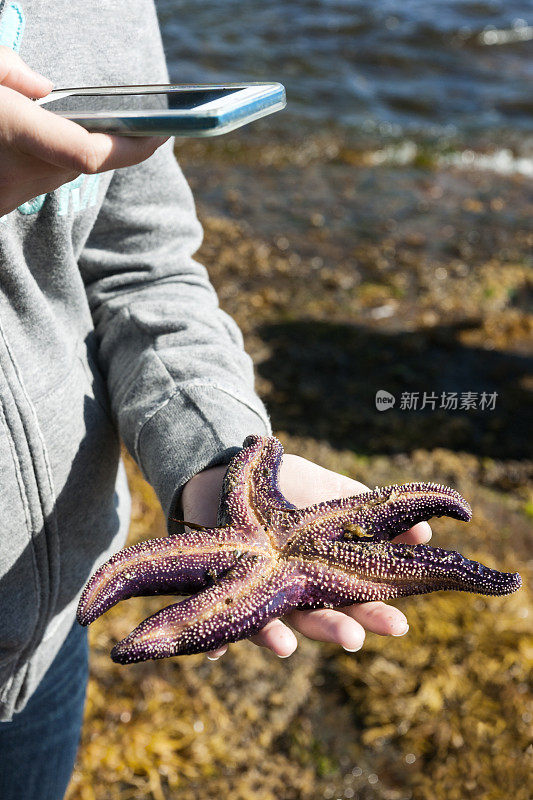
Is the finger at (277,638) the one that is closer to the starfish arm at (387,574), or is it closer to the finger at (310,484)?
the starfish arm at (387,574)

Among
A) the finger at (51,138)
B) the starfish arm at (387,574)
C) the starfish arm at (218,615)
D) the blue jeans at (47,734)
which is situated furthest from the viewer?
the blue jeans at (47,734)

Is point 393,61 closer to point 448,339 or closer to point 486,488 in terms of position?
point 448,339

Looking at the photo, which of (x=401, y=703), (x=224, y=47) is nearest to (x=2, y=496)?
(x=401, y=703)

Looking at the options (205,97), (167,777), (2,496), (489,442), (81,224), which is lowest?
(489,442)

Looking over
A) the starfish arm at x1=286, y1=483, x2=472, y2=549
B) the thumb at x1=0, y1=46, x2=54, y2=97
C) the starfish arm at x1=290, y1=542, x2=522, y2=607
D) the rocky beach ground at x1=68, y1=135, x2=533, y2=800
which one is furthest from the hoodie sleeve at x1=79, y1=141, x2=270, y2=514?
the rocky beach ground at x1=68, y1=135, x2=533, y2=800

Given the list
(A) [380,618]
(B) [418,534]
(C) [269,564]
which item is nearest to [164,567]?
(C) [269,564]

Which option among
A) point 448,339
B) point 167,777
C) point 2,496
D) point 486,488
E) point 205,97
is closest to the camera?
point 205,97

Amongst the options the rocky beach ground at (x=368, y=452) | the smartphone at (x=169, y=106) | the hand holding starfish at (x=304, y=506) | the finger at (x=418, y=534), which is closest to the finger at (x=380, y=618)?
the hand holding starfish at (x=304, y=506)

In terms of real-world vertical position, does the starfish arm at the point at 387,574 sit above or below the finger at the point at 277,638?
below
